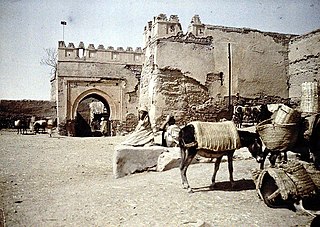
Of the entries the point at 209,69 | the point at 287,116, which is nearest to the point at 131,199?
the point at 287,116

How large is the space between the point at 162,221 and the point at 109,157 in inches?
117

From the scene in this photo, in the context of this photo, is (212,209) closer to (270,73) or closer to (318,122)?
(318,122)

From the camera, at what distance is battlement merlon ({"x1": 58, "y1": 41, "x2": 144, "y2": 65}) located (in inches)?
385

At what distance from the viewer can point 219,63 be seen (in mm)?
6043

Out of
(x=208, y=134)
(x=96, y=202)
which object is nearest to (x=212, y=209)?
(x=208, y=134)

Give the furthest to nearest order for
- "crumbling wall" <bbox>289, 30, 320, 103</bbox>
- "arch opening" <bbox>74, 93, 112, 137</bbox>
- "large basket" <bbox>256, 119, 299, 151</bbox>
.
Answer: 1. "arch opening" <bbox>74, 93, 112, 137</bbox>
2. "crumbling wall" <bbox>289, 30, 320, 103</bbox>
3. "large basket" <bbox>256, 119, 299, 151</bbox>

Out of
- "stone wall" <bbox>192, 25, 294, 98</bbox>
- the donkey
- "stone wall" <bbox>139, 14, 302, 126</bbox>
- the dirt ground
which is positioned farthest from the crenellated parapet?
the donkey

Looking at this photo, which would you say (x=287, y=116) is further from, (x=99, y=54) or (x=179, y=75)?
(x=99, y=54)

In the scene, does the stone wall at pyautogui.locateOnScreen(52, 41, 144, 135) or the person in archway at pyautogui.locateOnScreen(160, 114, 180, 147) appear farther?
the stone wall at pyautogui.locateOnScreen(52, 41, 144, 135)

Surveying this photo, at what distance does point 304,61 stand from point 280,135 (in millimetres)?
2252

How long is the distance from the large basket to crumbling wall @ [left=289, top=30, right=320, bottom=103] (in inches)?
51.7

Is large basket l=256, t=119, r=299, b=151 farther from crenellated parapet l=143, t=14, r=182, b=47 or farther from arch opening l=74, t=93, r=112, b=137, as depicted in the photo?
arch opening l=74, t=93, r=112, b=137

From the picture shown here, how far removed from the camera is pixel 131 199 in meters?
2.52

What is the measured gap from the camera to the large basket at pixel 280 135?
7.81ft
